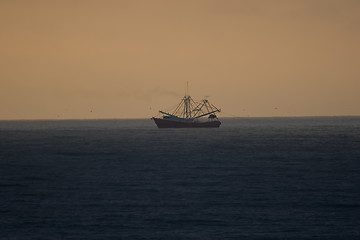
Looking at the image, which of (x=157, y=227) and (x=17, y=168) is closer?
(x=157, y=227)

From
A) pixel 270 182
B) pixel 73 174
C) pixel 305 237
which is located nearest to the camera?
pixel 305 237

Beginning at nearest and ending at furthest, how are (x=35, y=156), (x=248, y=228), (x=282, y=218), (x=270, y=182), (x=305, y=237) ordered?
(x=305, y=237) < (x=248, y=228) < (x=282, y=218) < (x=270, y=182) < (x=35, y=156)

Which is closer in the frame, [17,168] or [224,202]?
[224,202]

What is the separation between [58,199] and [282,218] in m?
22.2

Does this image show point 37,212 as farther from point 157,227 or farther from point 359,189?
point 359,189

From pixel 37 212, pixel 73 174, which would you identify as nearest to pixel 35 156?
pixel 73 174

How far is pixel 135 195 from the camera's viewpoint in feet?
194

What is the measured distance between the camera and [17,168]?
87875 mm

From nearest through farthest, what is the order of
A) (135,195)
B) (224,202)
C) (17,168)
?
(224,202) → (135,195) → (17,168)

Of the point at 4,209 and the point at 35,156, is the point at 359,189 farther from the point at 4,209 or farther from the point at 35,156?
the point at 35,156

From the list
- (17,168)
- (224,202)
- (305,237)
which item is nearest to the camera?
(305,237)

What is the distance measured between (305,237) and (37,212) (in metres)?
22.5

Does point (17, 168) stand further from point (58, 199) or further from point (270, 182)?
point (270, 182)

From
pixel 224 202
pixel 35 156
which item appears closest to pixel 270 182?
pixel 224 202
